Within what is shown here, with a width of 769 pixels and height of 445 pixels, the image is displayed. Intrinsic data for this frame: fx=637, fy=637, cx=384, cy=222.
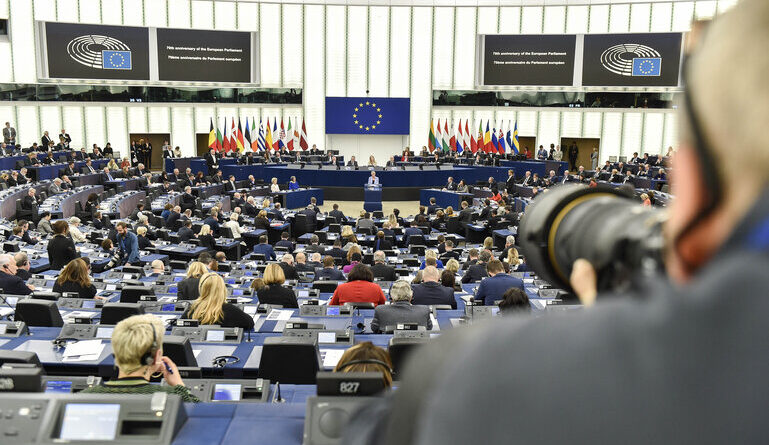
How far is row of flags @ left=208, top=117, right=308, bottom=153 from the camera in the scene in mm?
26766

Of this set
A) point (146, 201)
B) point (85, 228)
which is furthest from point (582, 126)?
point (85, 228)

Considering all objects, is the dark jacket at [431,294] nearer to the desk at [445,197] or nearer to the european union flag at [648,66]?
the desk at [445,197]

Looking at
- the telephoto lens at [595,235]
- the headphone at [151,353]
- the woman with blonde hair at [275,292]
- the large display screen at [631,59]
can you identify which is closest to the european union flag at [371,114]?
the large display screen at [631,59]

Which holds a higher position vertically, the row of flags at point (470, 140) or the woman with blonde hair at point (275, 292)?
the row of flags at point (470, 140)

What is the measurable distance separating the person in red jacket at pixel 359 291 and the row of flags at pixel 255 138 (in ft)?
64.7

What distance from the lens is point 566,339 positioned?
0.48 meters

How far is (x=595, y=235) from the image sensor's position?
0.85 metres

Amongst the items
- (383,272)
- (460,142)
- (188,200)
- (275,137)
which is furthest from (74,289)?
(460,142)

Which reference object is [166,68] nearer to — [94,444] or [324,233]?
[324,233]

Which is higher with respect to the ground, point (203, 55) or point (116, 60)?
point (203, 55)

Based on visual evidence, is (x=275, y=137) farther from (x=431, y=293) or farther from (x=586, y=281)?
(x=586, y=281)

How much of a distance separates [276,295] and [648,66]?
82.9 feet

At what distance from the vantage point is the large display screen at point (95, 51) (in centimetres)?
2666

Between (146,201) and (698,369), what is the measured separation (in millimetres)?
17792
